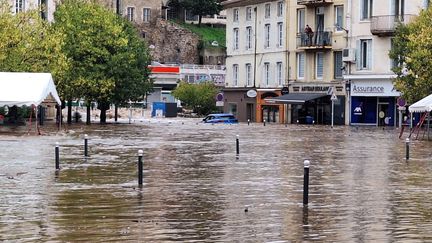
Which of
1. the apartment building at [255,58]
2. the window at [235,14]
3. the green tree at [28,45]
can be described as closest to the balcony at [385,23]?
the apartment building at [255,58]

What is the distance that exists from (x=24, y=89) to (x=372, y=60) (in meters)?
30.2

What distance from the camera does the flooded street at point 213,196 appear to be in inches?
580

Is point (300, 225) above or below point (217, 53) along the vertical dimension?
below

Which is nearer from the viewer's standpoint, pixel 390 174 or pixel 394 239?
pixel 394 239

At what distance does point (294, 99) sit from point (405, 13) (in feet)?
37.8

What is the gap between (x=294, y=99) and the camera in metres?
72.6

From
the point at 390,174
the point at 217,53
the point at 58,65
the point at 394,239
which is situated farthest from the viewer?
the point at 217,53

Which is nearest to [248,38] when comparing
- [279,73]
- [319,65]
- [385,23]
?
[279,73]

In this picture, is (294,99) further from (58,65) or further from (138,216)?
(138,216)

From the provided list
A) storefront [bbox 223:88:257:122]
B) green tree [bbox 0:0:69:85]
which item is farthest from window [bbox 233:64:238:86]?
green tree [bbox 0:0:69:85]

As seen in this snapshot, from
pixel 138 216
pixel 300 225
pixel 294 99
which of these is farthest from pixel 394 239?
pixel 294 99

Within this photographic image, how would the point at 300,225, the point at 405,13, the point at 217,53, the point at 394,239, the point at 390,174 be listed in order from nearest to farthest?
the point at 394,239 → the point at 300,225 → the point at 390,174 → the point at 405,13 → the point at 217,53

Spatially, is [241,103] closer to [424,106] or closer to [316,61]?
[316,61]

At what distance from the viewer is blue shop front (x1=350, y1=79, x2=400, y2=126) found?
2656 inches
